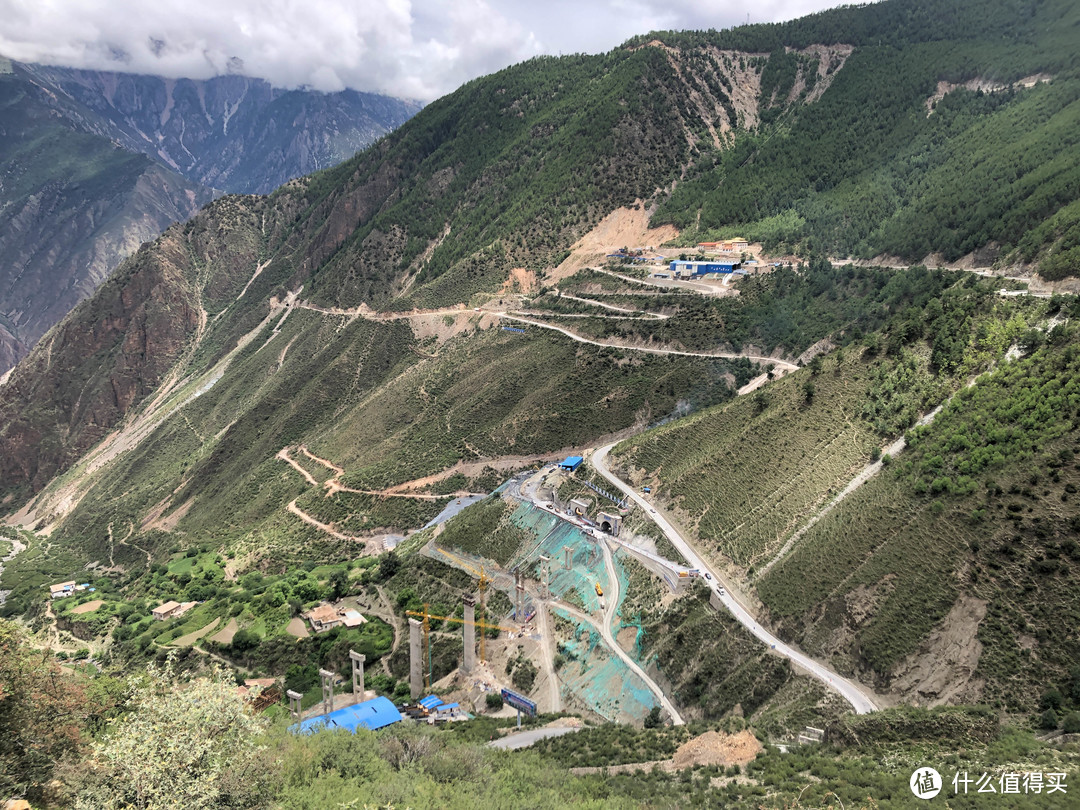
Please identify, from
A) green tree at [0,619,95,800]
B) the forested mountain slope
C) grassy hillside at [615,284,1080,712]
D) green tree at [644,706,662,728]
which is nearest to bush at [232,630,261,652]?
green tree at [0,619,95,800]

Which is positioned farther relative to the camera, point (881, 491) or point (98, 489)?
point (98, 489)

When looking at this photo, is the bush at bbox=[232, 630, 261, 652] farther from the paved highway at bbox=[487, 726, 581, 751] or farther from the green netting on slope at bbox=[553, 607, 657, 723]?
the paved highway at bbox=[487, 726, 581, 751]

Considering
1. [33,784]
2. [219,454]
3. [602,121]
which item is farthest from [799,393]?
[219,454]

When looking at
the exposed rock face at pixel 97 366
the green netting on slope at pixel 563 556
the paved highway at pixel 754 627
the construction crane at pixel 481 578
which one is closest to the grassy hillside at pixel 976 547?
the paved highway at pixel 754 627

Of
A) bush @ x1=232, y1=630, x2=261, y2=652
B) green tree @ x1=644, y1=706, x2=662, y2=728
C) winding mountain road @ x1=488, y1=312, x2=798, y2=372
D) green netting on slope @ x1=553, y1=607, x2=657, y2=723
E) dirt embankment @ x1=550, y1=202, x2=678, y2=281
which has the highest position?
dirt embankment @ x1=550, y1=202, x2=678, y2=281

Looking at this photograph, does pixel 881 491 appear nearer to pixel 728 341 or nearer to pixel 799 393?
pixel 799 393

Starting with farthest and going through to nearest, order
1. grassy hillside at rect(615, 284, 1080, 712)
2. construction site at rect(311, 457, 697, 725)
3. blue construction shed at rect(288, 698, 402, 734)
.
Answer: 1. construction site at rect(311, 457, 697, 725)
2. blue construction shed at rect(288, 698, 402, 734)
3. grassy hillside at rect(615, 284, 1080, 712)

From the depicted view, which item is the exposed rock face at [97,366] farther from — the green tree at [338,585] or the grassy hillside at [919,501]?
the grassy hillside at [919,501]
